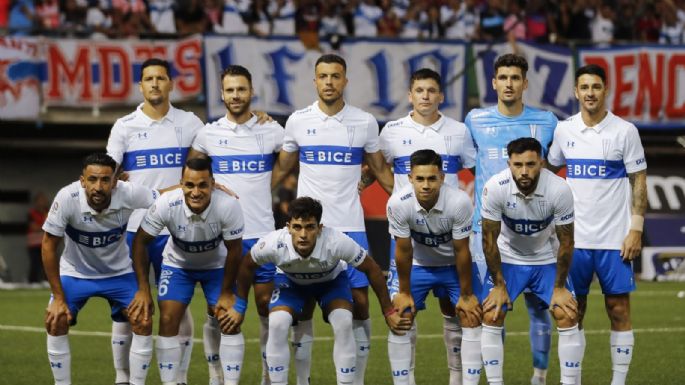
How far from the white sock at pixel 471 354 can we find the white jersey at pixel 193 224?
193 cm

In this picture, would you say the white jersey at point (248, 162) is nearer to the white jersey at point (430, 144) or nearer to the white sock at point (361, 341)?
the white jersey at point (430, 144)

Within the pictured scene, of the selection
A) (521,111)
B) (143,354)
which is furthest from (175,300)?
(521,111)

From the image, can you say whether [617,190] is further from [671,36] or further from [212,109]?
[671,36]

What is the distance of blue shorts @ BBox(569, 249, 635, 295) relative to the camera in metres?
10.9

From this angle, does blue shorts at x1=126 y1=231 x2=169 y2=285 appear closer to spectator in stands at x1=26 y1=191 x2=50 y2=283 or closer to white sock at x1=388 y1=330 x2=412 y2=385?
white sock at x1=388 y1=330 x2=412 y2=385

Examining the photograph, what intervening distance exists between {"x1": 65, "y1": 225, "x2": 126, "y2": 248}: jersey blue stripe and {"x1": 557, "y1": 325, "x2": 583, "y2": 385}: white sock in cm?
357

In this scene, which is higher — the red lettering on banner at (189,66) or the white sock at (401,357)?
the red lettering on banner at (189,66)

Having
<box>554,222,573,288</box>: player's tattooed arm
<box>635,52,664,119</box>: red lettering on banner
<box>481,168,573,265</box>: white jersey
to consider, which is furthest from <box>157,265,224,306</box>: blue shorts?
<box>635,52,664,119</box>: red lettering on banner

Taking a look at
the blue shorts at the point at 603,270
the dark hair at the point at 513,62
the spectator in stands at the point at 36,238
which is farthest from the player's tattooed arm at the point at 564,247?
the spectator in stands at the point at 36,238

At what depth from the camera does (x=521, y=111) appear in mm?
11234

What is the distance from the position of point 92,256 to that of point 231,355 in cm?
140

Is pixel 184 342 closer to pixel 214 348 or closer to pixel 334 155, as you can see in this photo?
pixel 214 348

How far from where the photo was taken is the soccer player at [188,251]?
34.5 feet

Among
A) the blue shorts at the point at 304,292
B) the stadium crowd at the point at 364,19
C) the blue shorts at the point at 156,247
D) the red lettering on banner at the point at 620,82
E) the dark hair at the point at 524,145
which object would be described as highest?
the stadium crowd at the point at 364,19
